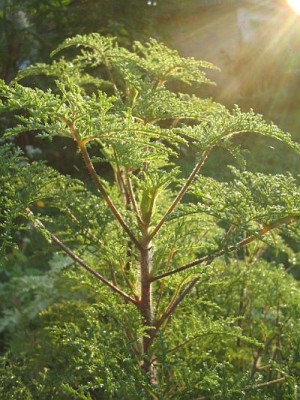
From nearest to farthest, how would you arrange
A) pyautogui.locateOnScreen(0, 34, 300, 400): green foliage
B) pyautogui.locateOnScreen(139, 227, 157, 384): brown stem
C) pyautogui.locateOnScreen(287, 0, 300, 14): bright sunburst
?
pyautogui.locateOnScreen(0, 34, 300, 400): green foliage, pyautogui.locateOnScreen(139, 227, 157, 384): brown stem, pyautogui.locateOnScreen(287, 0, 300, 14): bright sunburst

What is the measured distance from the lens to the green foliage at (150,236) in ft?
4.59

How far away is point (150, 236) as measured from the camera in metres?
1.64

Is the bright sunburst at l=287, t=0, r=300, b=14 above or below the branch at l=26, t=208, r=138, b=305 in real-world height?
above

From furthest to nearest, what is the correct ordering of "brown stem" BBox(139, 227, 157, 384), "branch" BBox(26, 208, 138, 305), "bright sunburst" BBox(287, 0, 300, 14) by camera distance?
1. "bright sunburst" BBox(287, 0, 300, 14)
2. "brown stem" BBox(139, 227, 157, 384)
3. "branch" BBox(26, 208, 138, 305)

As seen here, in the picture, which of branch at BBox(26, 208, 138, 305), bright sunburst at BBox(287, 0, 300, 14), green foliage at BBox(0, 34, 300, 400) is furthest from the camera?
bright sunburst at BBox(287, 0, 300, 14)

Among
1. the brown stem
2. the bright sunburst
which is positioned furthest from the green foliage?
the bright sunburst

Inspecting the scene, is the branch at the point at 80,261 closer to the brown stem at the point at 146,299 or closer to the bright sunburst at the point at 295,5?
the brown stem at the point at 146,299

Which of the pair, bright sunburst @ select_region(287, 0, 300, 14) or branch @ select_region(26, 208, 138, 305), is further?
bright sunburst @ select_region(287, 0, 300, 14)

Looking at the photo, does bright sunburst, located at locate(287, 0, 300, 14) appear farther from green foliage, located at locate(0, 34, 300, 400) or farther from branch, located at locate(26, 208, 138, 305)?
branch, located at locate(26, 208, 138, 305)

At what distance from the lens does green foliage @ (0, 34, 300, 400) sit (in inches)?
55.1

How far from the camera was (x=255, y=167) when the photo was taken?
6.97 meters

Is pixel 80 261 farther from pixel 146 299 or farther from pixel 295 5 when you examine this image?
pixel 295 5

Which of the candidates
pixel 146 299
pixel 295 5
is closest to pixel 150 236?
pixel 146 299

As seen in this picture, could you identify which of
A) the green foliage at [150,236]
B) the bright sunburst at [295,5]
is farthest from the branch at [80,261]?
the bright sunburst at [295,5]
